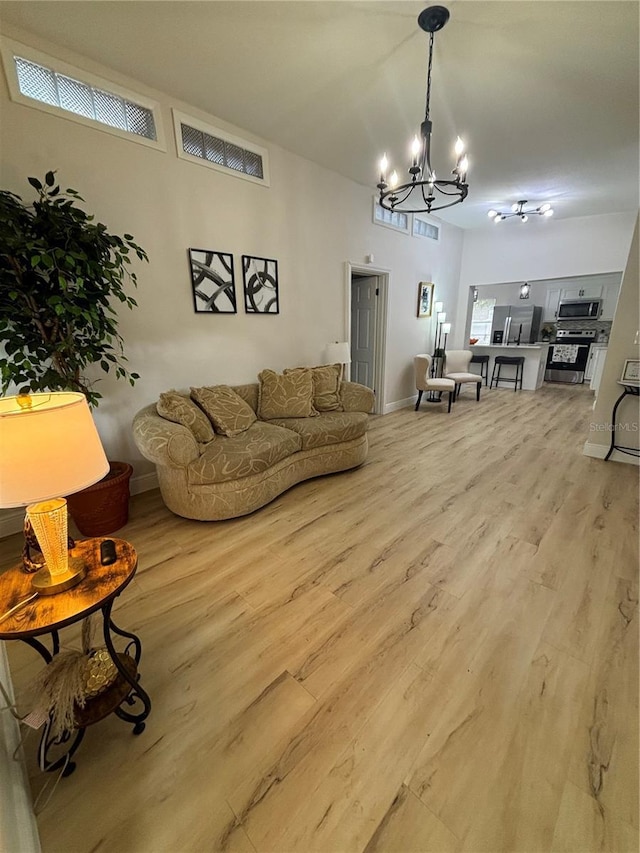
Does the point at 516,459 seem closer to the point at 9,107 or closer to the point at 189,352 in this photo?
the point at 189,352

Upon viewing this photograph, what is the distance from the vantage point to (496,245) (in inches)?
247

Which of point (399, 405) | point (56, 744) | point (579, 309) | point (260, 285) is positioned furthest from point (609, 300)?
point (56, 744)

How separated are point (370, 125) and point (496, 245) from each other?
174 inches

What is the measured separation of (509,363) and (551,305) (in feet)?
10.6

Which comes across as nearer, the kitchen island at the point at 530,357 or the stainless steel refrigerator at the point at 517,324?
the kitchen island at the point at 530,357

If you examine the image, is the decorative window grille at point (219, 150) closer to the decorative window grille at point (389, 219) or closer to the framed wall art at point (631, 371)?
the decorative window grille at point (389, 219)

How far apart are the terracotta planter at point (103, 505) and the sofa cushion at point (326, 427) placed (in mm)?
1326

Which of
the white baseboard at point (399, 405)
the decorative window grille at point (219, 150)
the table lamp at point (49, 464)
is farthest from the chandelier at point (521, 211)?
the table lamp at point (49, 464)

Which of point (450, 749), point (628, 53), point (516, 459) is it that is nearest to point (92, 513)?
point (450, 749)

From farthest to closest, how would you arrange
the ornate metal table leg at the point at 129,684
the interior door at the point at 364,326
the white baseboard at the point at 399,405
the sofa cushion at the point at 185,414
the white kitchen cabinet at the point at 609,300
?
the white kitchen cabinet at the point at 609,300
the white baseboard at the point at 399,405
the interior door at the point at 364,326
the sofa cushion at the point at 185,414
the ornate metal table leg at the point at 129,684

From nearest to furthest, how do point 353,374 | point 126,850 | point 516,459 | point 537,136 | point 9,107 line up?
1. point 126,850
2. point 9,107
3. point 537,136
4. point 516,459
5. point 353,374

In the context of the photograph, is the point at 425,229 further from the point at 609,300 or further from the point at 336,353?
the point at 609,300

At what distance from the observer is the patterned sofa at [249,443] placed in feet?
7.51

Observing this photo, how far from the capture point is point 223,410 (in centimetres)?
281
